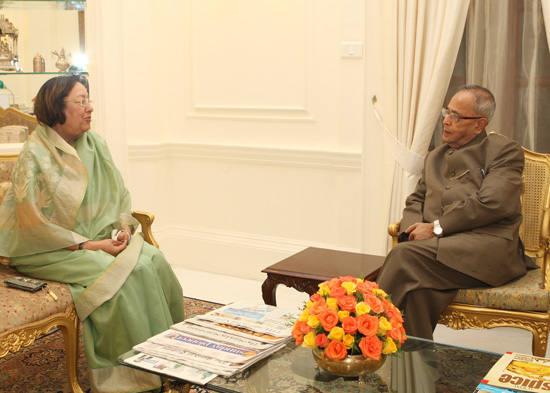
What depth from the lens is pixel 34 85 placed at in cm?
489

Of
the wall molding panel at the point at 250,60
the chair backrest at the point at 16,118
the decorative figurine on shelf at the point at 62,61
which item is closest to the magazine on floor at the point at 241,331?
the chair backrest at the point at 16,118

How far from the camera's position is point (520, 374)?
7.25 feet

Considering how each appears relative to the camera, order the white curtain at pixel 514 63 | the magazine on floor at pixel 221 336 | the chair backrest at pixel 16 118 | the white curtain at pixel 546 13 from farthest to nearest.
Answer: the chair backrest at pixel 16 118, the white curtain at pixel 514 63, the white curtain at pixel 546 13, the magazine on floor at pixel 221 336

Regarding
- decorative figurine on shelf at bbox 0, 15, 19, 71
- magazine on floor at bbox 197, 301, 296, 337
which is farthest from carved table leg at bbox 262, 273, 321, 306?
decorative figurine on shelf at bbox 0, 15, 19, 71

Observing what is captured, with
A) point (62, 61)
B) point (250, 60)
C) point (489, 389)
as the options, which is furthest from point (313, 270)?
point (62, 61)

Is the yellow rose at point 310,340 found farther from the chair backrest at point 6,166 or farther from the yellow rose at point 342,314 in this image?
the chair backrest at point 6,166

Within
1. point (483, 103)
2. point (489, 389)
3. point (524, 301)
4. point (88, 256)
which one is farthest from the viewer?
point (483, 103)

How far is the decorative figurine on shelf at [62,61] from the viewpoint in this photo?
4824mm

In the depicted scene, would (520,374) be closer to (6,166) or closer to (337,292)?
(337,292)

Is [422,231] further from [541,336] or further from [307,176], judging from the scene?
[307,176]

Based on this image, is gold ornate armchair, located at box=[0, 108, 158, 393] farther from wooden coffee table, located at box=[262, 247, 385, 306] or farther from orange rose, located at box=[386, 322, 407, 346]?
orange rose, located at box=[386, 322, 407, 346]

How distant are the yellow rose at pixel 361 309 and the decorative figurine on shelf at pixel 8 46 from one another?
3527 mm

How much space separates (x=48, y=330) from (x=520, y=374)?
2.00 meters

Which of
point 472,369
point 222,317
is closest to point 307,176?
point 222,317
